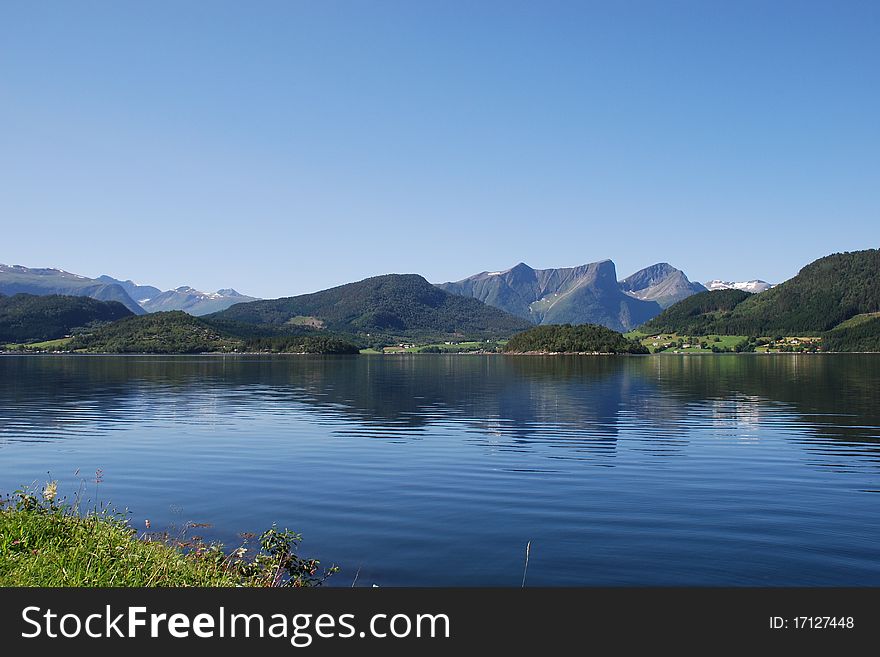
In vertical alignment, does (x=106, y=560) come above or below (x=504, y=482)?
above

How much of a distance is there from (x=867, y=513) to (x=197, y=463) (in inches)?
1454

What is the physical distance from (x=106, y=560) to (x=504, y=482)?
76.9ft

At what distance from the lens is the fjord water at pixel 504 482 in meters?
23.0

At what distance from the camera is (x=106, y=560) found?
55.7 feet

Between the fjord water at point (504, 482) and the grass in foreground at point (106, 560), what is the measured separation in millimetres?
2903

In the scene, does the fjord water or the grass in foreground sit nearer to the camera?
the grass in foreground

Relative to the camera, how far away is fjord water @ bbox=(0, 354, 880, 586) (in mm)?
23031

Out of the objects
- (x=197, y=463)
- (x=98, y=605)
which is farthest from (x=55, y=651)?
(x=197, y=463)

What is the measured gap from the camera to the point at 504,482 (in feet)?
122

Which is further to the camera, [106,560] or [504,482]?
[504,482]

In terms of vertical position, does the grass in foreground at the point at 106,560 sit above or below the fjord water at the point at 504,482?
above

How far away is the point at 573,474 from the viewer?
39031 mm

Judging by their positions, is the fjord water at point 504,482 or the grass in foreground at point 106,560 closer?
the grass in foreground at point 106,560

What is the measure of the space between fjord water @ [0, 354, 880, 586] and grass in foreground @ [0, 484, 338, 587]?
9.52 ft
